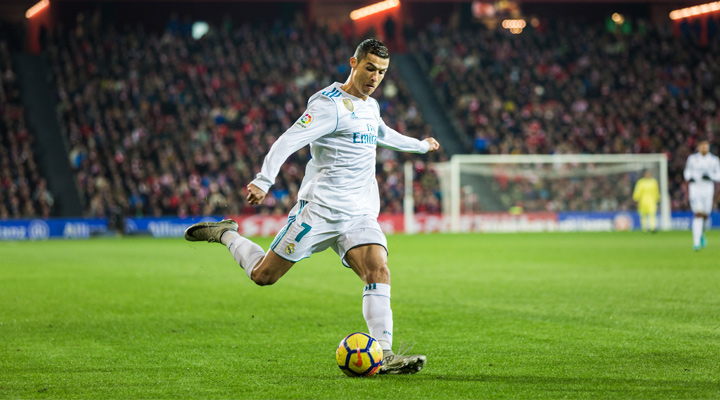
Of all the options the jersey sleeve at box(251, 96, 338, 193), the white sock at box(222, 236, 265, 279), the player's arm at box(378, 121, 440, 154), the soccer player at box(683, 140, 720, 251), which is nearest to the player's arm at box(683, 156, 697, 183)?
the soccer player at box(683, 140, 720, 251)

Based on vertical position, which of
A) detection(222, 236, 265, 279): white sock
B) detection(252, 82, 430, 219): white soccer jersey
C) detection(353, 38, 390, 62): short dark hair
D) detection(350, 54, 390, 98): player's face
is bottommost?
detection(222, 236, 265, 279): white sock

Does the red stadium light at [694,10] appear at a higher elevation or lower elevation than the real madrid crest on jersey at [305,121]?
higher

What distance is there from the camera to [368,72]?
574cm

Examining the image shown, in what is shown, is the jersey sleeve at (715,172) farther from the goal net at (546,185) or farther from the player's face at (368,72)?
the player's face at (368,72)

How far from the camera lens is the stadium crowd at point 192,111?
2981 centimetres

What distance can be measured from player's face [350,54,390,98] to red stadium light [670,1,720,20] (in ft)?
120

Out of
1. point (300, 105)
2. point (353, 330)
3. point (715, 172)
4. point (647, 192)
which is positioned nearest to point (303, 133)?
point (353, 330)

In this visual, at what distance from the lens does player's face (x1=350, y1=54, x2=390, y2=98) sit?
18.7ft

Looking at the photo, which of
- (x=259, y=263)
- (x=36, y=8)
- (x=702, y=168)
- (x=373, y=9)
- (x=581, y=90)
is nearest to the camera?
(x=259, y=263)

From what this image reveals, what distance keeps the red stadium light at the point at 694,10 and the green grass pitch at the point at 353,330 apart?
26.7 meters

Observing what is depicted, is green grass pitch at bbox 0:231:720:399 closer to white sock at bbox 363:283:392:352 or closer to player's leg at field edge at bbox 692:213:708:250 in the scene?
white sock at bbox 363:283:392:352

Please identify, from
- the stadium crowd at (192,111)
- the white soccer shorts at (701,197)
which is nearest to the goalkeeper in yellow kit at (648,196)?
the stadium crowd at (192,111)

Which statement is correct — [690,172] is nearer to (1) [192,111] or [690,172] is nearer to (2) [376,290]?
(2) [376,290]

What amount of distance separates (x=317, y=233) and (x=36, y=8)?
3383cm
